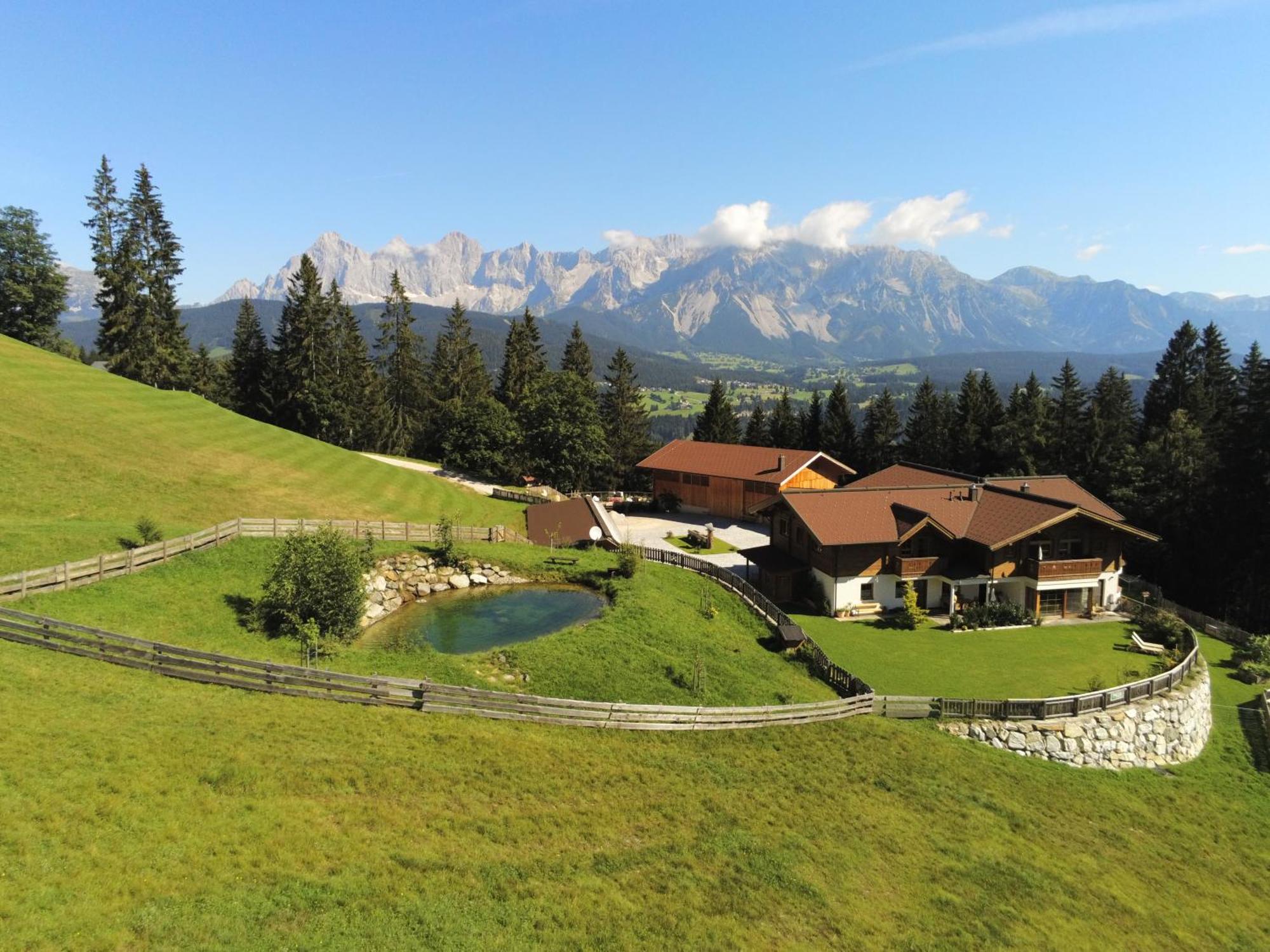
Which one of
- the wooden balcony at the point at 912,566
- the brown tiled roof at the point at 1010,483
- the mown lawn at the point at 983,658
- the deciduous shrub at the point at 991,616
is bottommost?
the mown lawn at the point at 983,658

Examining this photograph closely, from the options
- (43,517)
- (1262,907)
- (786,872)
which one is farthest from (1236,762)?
(43,517)

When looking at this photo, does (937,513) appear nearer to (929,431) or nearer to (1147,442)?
(1147,442)

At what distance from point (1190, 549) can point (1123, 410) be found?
28624mm

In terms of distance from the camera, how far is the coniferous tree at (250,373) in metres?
77.4

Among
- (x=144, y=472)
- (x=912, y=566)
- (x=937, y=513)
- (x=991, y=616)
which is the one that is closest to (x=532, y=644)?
(x=912, y=566)

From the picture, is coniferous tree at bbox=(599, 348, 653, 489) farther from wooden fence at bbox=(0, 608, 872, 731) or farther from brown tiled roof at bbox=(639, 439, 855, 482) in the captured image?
wooden fence at bbox=(0, 608, 872, 731)

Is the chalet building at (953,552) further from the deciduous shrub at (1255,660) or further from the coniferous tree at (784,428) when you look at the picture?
the coniferous tree at (784,428)

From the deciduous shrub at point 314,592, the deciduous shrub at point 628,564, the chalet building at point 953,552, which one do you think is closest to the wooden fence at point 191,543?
the deciduous shrub at point 314,592

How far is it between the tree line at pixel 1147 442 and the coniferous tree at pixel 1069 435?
13 centimetres

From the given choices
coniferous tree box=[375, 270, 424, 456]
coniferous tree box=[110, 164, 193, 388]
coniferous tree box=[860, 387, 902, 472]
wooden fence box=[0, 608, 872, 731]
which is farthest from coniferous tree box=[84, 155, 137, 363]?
coniferous tree box=[860, 387, 902, 472]

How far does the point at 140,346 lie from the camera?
62656 millimetres

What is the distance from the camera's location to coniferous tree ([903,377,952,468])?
3039 inches

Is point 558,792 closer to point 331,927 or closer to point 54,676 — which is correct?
point 331,927

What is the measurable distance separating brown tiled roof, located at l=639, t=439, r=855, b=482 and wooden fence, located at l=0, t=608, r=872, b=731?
42079mm
